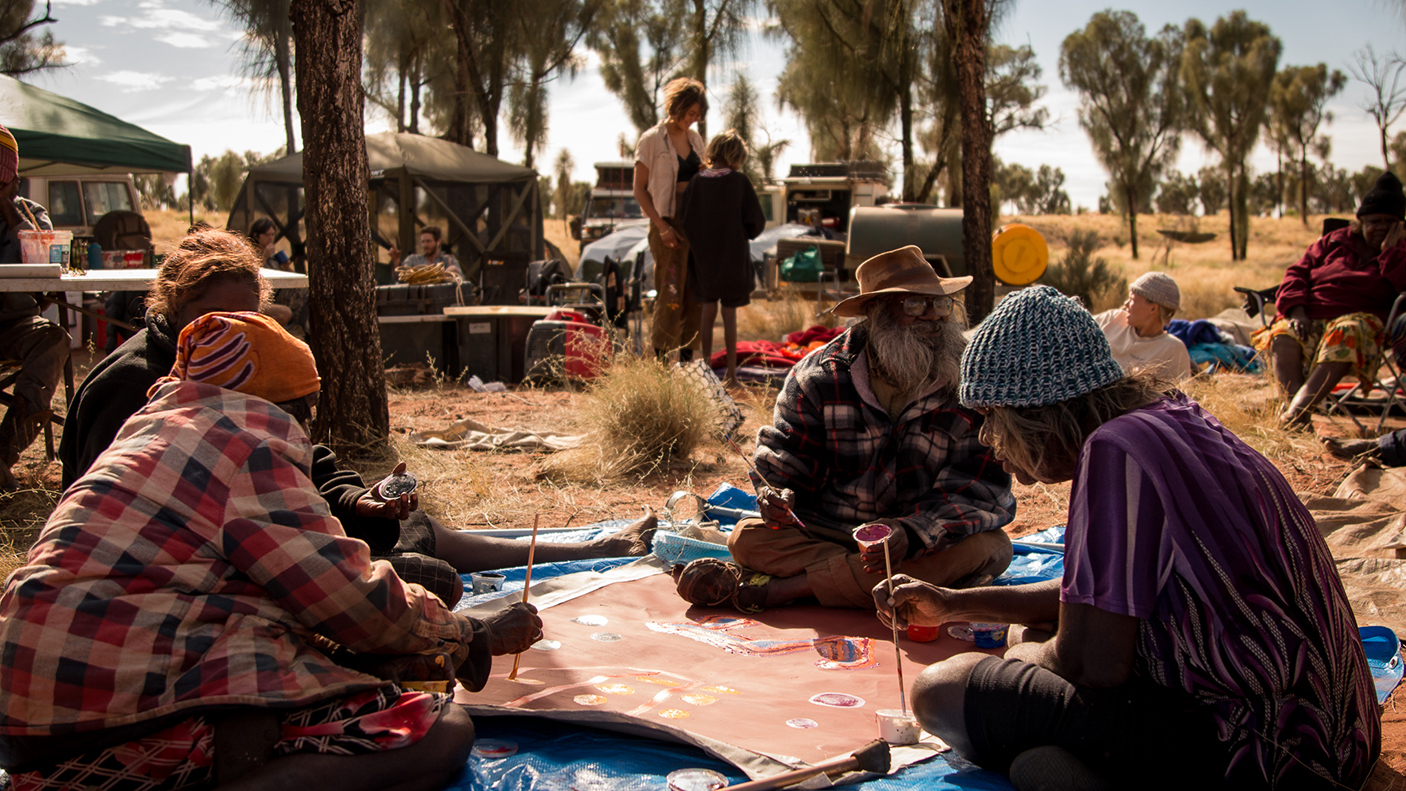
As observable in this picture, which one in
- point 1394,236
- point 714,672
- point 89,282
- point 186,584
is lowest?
point 714,672

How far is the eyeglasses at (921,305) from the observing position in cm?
312

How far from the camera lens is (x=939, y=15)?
17.1 m

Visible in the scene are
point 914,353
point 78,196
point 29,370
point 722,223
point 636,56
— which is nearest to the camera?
point 914,353

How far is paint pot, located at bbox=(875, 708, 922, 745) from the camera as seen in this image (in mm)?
2158

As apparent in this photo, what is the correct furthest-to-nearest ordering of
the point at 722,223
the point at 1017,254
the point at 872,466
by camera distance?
the point at 1017,254, the point at 722,223, the point at 872,466

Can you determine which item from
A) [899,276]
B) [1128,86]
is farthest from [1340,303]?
[1128,86]

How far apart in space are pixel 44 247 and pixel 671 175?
3554 mm

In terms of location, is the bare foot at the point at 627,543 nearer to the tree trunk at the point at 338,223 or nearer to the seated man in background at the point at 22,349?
the tree trunk at the point at 338,223

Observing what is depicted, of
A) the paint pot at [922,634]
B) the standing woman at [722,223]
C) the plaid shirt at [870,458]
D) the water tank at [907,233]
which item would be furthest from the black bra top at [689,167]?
the water tank at [907,233]

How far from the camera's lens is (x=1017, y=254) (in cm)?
931

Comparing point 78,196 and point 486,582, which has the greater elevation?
point 78,196

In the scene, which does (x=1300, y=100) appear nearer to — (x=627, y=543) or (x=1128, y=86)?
Answer: (x=1128, y=86)

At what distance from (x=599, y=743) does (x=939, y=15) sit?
1695 cm

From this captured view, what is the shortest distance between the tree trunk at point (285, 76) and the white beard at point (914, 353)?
690 inches
